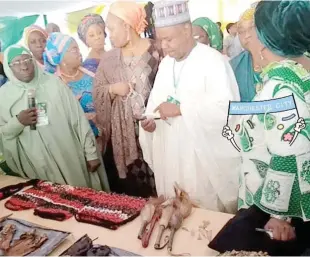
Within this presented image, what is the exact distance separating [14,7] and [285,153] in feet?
4.95

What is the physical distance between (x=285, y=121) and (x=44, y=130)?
1255 millimetres

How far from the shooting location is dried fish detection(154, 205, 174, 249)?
53.7 inches

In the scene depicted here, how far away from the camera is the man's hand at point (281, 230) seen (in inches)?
47.9

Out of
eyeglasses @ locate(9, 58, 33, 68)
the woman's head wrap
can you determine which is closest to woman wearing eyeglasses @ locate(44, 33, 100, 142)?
eyeglasses @ locate(9, 58, 33, 68)

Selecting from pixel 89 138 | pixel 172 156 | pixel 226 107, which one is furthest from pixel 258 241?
pixel 89 138

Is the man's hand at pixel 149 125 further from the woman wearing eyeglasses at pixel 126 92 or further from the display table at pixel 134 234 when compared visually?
the display table at pixel 134 234

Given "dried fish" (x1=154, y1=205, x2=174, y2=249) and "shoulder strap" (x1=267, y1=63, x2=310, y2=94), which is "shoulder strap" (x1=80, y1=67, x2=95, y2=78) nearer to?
"dried fish" (x1=154, y1=205, x2=174, y2=249)

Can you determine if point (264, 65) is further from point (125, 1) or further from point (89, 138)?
point (89, 138)

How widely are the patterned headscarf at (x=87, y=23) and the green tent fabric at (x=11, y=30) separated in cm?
30

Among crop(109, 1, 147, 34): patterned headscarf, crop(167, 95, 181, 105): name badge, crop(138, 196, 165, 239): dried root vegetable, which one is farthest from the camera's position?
crop(109, 1, 147, 34): patterned headscarf

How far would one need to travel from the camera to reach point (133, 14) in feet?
5.90

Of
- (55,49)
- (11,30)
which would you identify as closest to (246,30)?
(55,49)

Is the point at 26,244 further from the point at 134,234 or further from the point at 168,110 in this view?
the point at 168,110

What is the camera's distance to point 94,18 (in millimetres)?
1899
